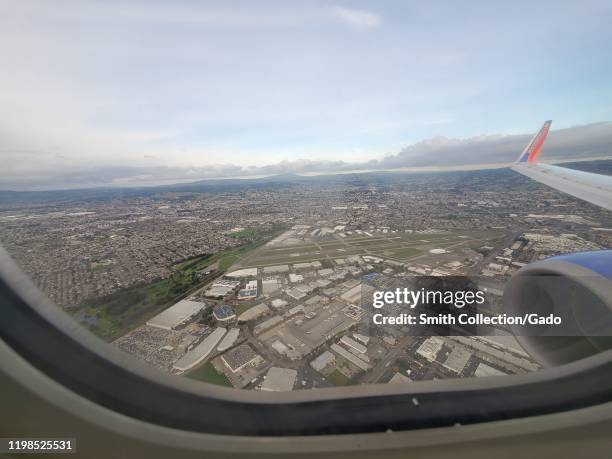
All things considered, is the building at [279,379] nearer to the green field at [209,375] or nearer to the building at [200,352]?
the green field at [209,375]

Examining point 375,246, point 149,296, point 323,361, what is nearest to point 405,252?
point 375,246

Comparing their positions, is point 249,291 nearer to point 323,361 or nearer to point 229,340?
point 229,340

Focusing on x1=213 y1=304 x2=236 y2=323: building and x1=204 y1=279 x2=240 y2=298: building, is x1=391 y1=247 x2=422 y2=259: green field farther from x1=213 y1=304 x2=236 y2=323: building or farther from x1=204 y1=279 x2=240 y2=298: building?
x1=213 y1=304 x2=236 y2=323: building

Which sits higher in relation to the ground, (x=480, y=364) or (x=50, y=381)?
(x=50, y=381)

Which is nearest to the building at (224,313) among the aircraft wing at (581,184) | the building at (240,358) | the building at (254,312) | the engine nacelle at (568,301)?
the building at (254,312)

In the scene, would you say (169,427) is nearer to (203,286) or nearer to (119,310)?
(119,310)

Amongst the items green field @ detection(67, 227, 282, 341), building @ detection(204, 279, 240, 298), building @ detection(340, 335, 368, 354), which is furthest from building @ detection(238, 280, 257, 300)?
building @ detection(340, 335, 368, 354)

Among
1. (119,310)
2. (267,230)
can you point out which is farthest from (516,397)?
(267,230)
